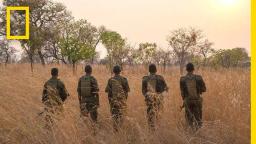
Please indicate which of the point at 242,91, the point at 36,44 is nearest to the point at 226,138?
the point at 242,91

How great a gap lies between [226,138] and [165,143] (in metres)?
0.95

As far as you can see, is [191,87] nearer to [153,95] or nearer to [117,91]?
[153,95]

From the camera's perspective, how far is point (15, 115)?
8.10 metres

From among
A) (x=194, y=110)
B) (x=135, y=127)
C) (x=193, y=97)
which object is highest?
(x=193, y=97)

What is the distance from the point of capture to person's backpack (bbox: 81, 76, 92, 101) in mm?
9031

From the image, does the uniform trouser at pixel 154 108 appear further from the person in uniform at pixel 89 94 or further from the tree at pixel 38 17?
the tree at pixel 38 17

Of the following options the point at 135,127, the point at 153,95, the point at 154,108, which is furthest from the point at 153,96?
the point at 135,127

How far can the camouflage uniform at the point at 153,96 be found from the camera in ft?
25.3

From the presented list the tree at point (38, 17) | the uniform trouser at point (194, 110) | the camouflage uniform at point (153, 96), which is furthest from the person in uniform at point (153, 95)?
the tree at point (38, 17)

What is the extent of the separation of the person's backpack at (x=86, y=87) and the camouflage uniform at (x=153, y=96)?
1.17 meters

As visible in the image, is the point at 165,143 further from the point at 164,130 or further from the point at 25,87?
the point at 25,87

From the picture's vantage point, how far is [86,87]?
905 centimetres

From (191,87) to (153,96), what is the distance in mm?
997

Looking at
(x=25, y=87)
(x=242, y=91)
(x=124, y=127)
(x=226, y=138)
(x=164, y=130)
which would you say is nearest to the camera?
(x=226, y=138)
